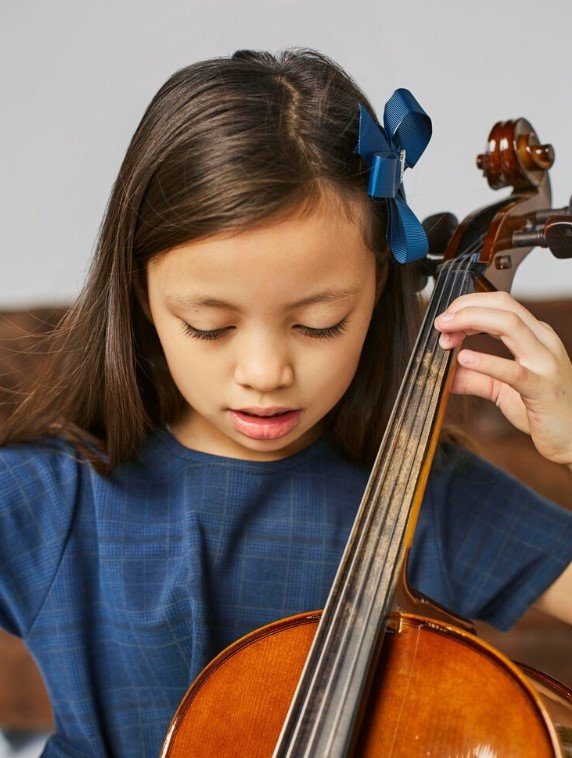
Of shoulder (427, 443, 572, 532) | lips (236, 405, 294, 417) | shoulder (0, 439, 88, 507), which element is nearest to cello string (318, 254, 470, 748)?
lips (236, 405, 294, 417)

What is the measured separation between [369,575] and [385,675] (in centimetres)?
6

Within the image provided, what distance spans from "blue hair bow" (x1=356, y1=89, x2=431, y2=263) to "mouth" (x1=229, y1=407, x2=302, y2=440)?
0.15 metres

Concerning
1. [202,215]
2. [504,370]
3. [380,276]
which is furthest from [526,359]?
[202,215]

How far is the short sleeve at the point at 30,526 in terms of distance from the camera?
81cm

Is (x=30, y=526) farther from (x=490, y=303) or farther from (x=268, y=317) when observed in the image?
(x=490, y=303)

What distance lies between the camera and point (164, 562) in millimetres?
813

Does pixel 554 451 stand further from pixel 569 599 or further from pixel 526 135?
pixel 526 135

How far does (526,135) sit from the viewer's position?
830 millimetres

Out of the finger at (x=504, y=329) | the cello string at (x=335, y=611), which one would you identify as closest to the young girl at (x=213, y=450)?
the finger at (x=504, y=329)

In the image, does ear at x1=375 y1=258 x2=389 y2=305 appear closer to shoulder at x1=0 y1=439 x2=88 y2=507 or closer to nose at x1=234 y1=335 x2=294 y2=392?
nose at x1=234 y1=335 x2=294 y2=392

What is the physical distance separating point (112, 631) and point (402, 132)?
495mm

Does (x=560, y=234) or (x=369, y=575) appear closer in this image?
(x=369, y=575)

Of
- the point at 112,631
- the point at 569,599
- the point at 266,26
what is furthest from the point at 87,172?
the point at 569,599

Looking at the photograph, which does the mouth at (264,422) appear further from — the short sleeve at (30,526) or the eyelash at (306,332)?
the short sleeve at (30,526)
